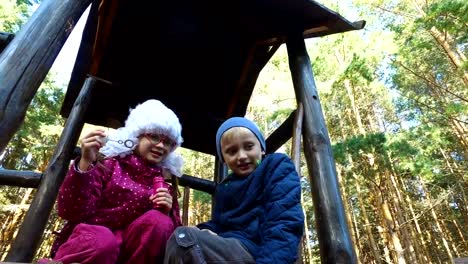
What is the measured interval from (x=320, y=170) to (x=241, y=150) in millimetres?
796

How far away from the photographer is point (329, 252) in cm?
219

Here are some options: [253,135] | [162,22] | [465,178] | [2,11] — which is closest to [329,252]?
[253,135]

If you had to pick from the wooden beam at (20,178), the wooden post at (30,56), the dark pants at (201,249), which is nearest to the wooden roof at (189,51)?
the wooden post at (30,56)

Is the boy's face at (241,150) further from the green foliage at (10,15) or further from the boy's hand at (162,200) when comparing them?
the green foliage at (10,15)

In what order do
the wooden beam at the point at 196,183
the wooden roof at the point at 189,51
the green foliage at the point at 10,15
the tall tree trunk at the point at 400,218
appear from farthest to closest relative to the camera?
the tall tree trunk at the point at 400,218, the green foliage at the point at 10,15, the wooden beam at the point at 196,183, the wooden roof at the point at 189,51

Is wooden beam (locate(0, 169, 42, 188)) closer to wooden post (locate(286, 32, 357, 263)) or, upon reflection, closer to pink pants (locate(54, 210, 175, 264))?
pink pants (locate(54, 210, 175, 264))

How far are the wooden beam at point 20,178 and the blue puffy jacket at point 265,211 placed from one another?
1.36 metres

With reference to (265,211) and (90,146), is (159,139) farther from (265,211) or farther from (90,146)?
(265,211)

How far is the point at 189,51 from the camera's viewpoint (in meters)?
3.66

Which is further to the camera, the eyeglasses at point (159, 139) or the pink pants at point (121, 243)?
the eyeglasses at point (159, 139)

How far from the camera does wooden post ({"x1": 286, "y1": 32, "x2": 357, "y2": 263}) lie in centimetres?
220

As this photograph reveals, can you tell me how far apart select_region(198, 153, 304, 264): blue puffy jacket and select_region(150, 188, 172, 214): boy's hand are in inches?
9.4

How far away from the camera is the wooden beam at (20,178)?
2.43 metres

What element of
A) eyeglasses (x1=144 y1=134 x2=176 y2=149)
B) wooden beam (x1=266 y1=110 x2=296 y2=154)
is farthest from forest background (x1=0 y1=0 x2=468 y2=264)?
eyeglasses (x1=144 y1=134 x2=176 y2=149)
